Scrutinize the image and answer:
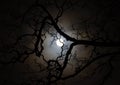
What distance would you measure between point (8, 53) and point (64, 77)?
504 millimetres

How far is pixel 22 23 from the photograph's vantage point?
2.16m

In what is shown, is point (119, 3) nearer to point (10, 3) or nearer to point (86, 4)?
point (86, 4)

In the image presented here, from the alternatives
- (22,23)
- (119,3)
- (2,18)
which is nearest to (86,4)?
(119,3)

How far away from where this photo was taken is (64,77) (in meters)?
2.10

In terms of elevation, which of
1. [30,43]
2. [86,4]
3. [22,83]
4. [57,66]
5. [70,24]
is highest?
[86,4]

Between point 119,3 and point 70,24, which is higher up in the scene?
point 119,3

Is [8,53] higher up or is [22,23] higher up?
[22,23]

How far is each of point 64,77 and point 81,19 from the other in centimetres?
50

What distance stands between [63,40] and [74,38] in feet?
0.30

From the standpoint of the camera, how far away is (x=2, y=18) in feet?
7.11

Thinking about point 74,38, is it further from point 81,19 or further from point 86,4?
point 86,4

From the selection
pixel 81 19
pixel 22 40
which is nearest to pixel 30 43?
pixel 22 40

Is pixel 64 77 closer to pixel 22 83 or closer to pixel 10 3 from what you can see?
pixel 22 83

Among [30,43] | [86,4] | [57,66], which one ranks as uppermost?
[86,4]
